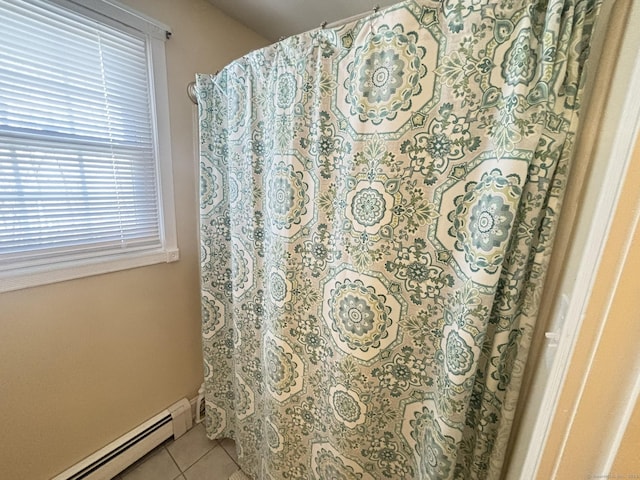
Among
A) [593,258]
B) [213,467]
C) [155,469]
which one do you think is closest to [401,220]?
[593,258]

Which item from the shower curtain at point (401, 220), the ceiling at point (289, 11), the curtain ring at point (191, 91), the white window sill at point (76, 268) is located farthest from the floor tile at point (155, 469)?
the ceiling at point (289, 11)

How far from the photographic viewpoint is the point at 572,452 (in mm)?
306

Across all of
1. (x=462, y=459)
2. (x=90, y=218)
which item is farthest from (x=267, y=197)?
(x=462, y=459)

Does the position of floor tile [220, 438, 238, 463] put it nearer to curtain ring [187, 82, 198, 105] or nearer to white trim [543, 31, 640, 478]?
white trim [543, 31, 640, 478]

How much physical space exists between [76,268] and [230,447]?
1.21 m

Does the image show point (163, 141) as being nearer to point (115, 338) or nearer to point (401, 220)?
point (115, 338)

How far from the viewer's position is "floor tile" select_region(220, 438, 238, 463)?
1314mm

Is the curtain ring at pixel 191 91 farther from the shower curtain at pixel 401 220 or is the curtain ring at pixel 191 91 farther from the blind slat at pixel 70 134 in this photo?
the shower curtain at pixel 401 220

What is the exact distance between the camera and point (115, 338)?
3.73 ft

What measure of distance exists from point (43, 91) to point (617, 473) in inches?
64.8

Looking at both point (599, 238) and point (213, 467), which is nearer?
point (599, 238)

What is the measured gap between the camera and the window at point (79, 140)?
837mm

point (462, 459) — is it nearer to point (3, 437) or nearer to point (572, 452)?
point (572, 452)

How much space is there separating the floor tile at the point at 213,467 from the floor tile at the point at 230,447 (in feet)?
0.05
